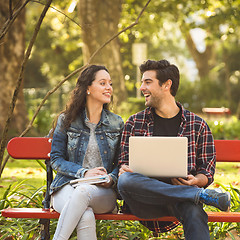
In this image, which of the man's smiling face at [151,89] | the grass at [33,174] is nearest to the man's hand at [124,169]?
the man's smiling face at [151,89]

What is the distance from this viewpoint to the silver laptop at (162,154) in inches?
132

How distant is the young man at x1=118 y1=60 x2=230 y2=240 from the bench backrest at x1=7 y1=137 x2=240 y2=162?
0.67 ft

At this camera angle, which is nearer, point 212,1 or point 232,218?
point 232,218

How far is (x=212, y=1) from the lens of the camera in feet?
53.5

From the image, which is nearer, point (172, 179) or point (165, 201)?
point (165, 201)

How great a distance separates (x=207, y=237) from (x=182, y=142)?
2.09ft

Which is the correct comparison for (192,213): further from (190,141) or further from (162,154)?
(190,141)

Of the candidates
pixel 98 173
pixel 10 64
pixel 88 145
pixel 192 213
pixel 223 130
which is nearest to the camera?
pixel 192 213

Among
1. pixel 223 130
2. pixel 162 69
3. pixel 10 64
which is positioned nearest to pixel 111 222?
pixel 162 69

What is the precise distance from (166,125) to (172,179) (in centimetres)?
55

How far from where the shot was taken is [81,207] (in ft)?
11.0

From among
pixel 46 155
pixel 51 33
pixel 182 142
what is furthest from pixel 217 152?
pixel 51 33

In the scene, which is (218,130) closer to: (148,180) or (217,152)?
(217,152)

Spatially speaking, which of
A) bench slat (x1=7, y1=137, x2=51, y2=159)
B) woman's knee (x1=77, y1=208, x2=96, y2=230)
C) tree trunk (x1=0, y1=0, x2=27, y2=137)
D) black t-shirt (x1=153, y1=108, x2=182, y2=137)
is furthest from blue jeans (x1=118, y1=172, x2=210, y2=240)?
tree trunk (x1=0, y1=0, x2=27, y2=137)
